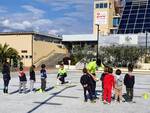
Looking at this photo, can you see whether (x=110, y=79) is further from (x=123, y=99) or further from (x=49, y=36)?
(x=49, y=36)

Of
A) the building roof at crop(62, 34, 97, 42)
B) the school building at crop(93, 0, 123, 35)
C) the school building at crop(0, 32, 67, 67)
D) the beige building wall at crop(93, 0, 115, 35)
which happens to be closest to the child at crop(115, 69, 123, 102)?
the school building at crop(0, 32, 67, 67)

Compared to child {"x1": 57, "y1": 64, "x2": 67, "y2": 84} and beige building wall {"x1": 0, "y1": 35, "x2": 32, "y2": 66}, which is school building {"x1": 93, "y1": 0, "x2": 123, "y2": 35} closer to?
beige building wall {"x1": 0, "y1": 35, "x2": 32, "y2": 66}

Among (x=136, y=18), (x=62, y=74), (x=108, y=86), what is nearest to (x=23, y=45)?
(x=136, y=18)

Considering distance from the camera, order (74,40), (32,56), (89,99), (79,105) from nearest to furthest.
→ (79,105) → (89,99) → (32,56) → (74,40)

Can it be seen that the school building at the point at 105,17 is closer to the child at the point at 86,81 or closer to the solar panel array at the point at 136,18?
the solar panel array at the point at 136,18

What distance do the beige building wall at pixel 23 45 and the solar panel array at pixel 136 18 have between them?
1776cm

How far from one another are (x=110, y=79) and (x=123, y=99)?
1.76 m

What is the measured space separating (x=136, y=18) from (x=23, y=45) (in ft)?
72.0

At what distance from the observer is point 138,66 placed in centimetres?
6112

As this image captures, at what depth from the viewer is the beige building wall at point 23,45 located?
2753 inches

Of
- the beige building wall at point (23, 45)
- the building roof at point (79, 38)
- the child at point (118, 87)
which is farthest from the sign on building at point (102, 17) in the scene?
the child at point (118, 87)

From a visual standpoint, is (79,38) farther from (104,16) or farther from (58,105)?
(58,105)

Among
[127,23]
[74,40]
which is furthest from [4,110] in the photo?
[74,40]

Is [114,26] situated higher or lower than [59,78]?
higher
